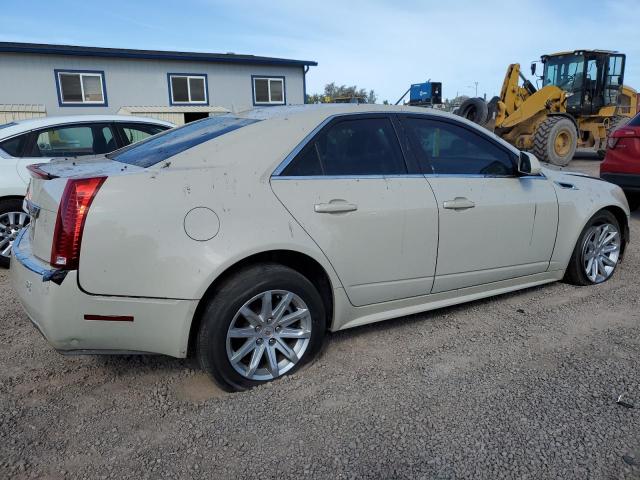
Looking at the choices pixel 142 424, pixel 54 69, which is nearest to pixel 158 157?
pixel 142 424

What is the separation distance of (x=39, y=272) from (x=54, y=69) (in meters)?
17.7

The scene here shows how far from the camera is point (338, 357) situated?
10.7ft

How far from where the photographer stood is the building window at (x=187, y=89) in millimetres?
19266

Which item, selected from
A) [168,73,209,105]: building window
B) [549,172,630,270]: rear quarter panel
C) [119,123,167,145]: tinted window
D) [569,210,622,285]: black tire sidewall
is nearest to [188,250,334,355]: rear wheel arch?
[549,172,630,270]: rear quarter panel

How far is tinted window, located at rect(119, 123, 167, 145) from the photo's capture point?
590 cm

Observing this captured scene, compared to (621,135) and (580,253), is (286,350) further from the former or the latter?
(621,135)

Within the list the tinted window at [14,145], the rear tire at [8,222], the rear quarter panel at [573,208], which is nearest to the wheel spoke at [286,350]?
the rear quarter panel at [573,208]

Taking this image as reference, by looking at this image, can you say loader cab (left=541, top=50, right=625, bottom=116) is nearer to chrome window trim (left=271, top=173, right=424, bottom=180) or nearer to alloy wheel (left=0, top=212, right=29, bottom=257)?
chrome window trim (left=271, top=173, right=424, bottom=180)

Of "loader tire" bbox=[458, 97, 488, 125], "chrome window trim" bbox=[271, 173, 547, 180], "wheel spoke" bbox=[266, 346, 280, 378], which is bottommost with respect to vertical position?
"wheel spoke" bbox=[266, 346, 280, 378]

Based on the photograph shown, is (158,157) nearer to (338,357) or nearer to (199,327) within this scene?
(199,327)

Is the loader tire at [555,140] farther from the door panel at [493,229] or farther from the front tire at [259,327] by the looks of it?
the front tire at [259,327]

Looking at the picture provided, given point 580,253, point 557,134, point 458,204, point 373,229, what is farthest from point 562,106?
point 373,229

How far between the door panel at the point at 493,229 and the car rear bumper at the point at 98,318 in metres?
1.80

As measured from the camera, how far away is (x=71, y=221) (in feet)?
7.95
